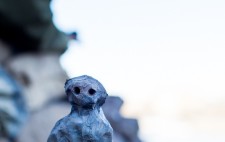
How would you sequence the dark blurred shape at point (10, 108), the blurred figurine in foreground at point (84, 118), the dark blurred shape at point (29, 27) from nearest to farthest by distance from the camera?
the blurred figurine in foreground at point (84, 118) < the dark blurred shape at point (10, 108) < the dark blurred shape at point (29, 27)

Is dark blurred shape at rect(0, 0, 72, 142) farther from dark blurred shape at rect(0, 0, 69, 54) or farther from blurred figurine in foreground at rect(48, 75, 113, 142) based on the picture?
blurred figurine in foreground at rect(48, 75, 113, 142)

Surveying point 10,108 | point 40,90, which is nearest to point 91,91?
Result: point 10,108

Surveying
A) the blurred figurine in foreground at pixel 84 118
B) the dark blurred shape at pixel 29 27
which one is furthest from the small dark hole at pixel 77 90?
the dark blurred shape at pixel 29 27

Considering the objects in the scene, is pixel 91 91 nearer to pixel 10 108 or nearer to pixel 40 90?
pixel 10 108

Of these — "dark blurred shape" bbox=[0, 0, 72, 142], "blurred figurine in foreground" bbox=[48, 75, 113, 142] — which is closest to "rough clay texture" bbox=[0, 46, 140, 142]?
"dark blurred shape" bbox=[0, 0, 72, 142]

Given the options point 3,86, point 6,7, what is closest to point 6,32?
point 6,7

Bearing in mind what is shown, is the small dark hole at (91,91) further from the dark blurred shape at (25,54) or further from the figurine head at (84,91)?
the dark blurred shape at (25,54)

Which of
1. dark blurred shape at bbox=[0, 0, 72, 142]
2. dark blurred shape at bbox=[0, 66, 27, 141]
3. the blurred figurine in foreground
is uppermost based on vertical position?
dark blurred shape at bbox=[0, 0, 72, 142]
